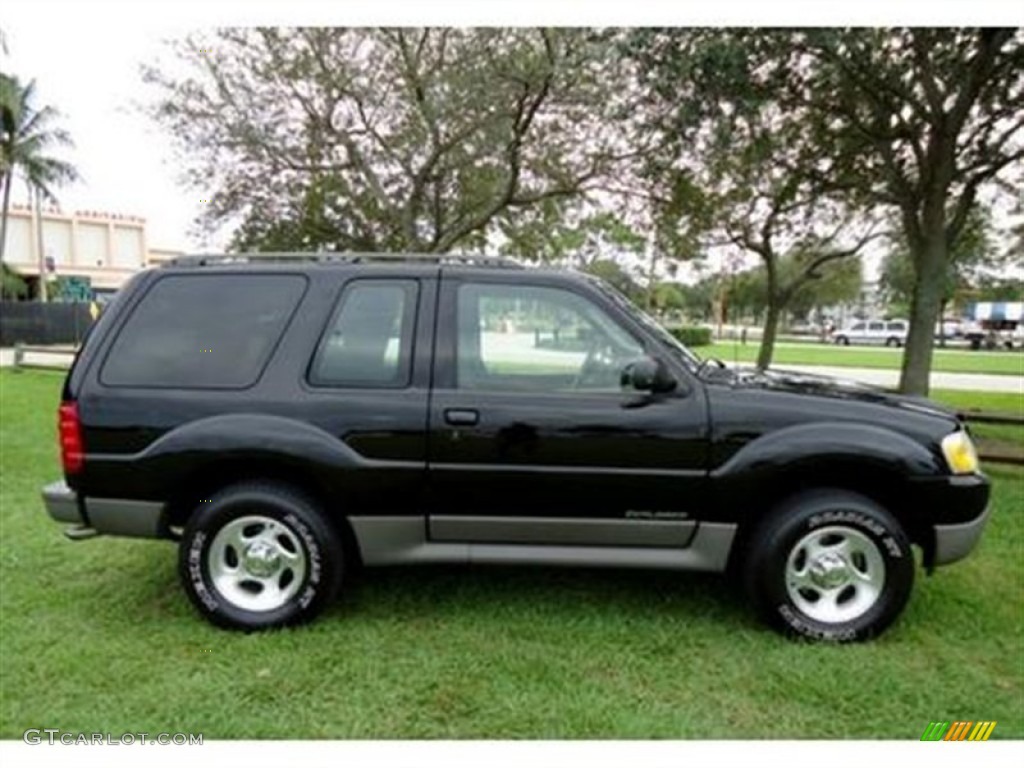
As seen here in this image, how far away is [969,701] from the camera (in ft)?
10.8

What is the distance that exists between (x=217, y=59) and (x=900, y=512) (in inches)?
505

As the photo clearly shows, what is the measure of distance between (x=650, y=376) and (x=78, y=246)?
165ft

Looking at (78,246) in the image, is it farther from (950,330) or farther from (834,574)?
(950,330)

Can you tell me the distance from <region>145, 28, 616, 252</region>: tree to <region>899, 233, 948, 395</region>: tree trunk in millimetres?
4417

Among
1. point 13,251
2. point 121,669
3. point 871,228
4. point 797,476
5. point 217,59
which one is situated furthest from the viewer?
point 13,251

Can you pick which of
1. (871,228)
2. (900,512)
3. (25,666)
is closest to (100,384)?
(25,666)

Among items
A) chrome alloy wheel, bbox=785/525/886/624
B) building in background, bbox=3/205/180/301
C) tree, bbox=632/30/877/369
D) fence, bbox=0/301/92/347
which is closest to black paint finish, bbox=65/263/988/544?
chrome alloy wheel, bbox=785/525/886/624

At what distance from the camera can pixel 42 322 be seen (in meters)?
33.7

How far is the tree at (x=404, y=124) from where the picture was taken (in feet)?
37.2

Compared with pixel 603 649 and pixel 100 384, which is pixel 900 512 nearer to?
pixel 603 649

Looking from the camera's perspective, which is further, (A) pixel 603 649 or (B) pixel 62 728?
(A) pixel 603 649

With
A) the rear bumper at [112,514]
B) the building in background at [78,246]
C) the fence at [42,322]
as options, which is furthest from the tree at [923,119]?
the building in background at [78,246]

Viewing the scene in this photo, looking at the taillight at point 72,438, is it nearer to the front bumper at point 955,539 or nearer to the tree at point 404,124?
the front bumper at point 955,539

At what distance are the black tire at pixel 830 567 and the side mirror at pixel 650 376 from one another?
859mm
